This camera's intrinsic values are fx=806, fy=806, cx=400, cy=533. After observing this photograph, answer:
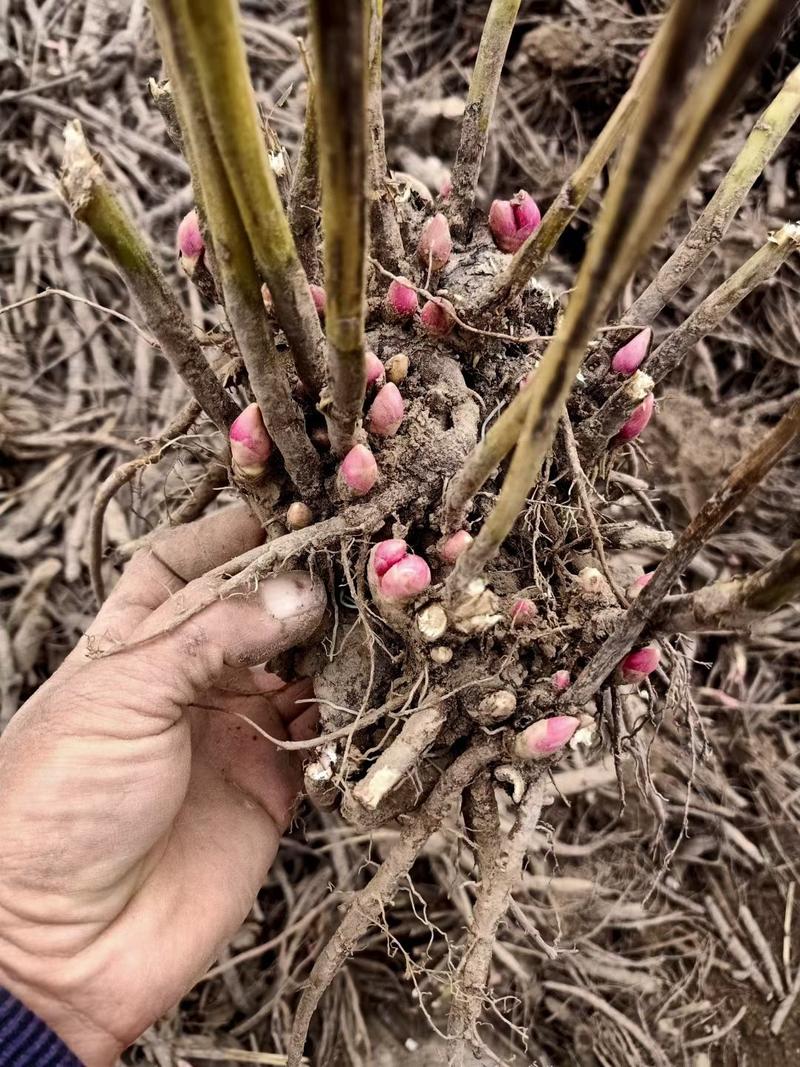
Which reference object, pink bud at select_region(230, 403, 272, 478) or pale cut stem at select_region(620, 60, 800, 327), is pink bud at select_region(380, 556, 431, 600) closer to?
pink bud at select_region(230, 403, 272, 478)

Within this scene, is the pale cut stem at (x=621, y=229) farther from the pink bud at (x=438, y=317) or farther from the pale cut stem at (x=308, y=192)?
the pale cut stem at (x=308, y=192)

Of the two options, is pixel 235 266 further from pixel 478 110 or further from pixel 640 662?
pixel 640 662

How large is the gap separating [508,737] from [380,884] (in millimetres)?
298

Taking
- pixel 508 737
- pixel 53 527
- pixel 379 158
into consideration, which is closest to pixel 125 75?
pixel 53 527

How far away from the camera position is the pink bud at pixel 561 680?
3.19 feet

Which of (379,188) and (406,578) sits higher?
(379,188)

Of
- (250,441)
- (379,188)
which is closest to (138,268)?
(250,441)

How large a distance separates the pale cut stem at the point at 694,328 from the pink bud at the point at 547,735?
1.18 ft

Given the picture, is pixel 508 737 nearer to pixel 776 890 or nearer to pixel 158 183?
pixel 776 890

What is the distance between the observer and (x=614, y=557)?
1.37m

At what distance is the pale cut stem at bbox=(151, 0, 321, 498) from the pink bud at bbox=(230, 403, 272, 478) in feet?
0.09

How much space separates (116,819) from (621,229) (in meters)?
0.90

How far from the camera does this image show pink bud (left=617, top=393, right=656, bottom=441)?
106 centimetres

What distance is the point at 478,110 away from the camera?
1.02m
